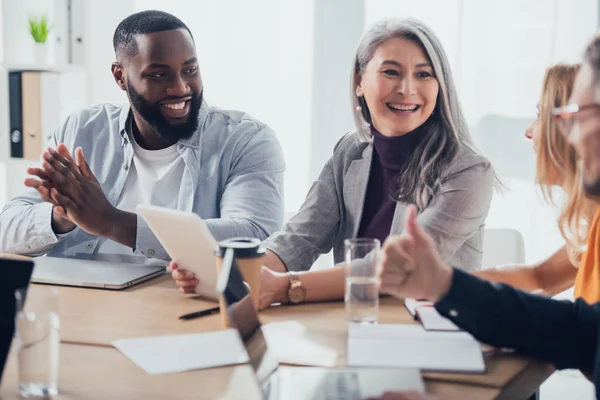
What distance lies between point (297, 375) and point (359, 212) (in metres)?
1.00

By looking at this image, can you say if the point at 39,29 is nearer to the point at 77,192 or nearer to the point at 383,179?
the point at 77,192

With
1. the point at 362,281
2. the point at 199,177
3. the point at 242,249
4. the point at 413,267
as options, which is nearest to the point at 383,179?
the point at 199,177

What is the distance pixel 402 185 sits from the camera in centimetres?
212

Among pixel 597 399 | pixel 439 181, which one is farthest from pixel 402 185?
pixel 597 399

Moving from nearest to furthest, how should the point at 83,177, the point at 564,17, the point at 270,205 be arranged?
the point at 83,177 < the point at 270,205 < the point at 564,17

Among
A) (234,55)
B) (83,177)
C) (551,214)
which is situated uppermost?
(234,55)

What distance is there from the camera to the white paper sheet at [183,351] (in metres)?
1.25

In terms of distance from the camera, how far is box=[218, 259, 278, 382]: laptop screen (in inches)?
46.8

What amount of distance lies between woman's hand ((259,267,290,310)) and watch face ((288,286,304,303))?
0.04 feet

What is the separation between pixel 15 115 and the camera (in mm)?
3459

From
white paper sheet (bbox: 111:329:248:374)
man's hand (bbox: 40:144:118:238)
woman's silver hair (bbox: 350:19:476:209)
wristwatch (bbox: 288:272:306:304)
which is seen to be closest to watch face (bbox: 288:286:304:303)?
wristwatch (bbox: 288:272:306:304)

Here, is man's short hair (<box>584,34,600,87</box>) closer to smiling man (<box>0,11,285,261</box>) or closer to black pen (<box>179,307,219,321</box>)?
black pen (<box>179,307,219,321</box>)

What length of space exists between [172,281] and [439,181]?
738 mm

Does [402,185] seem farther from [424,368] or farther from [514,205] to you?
[514,205]
